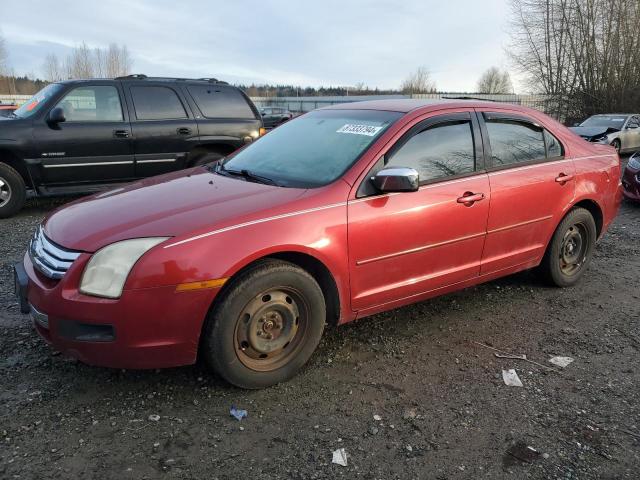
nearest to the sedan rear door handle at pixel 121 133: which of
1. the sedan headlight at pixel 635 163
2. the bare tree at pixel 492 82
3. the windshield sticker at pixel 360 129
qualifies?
the windshield sticker at pixel 360 129

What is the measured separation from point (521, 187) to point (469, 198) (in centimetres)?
60

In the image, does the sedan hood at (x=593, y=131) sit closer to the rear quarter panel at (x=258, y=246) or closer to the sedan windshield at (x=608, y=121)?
the sedan windshield at (x=608, y=121)

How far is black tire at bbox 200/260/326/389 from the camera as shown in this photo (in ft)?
9.11

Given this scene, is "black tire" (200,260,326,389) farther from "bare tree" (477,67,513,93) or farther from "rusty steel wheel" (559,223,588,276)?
"bare tree" (477,67,513,93)

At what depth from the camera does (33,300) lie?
2.83 meters

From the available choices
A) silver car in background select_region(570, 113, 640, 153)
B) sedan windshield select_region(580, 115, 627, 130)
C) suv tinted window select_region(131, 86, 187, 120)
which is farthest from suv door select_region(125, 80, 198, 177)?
sedan windshield select_region(580, 115, 627, 130)

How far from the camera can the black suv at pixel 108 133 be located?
6.83 meters

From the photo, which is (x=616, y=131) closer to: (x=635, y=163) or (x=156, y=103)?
(x=635, y=163)

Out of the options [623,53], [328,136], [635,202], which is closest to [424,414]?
[328,136]

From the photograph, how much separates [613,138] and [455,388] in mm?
15897

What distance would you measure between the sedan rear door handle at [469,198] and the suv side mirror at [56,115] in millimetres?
5516

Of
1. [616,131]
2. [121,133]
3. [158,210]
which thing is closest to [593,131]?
[616,131]

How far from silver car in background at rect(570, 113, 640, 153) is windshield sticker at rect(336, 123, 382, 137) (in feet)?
47.7

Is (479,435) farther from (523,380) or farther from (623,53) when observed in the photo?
(623,53)
